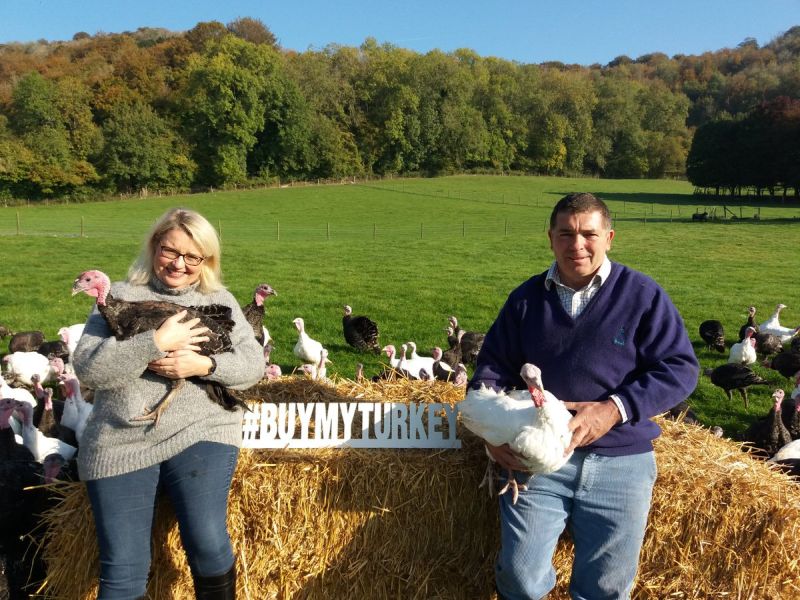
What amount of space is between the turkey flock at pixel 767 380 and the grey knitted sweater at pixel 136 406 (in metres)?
4.06

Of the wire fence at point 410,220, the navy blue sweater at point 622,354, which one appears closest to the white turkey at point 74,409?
the navy blue sweater at point 622,354

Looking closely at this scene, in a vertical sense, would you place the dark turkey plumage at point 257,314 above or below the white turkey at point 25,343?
above

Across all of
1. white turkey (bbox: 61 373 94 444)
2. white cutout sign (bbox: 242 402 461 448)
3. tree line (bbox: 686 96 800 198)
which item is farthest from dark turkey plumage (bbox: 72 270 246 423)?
tree line (bbox: 686 96 800 198)

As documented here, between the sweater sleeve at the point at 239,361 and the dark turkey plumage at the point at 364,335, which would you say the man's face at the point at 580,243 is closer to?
the sweater sleeve at the point at 239,361

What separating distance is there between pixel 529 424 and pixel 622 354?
26.8 inches

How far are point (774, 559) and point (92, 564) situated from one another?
3.99 meters

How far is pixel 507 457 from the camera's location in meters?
3.01

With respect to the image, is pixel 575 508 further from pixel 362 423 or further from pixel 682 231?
pixel 682 231

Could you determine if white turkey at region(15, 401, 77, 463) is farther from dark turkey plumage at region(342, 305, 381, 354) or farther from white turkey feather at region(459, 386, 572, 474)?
dark turkey plumage at region(342, 305, 381, 354)

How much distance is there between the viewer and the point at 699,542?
337cm

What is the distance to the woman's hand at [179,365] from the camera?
2.87 meters

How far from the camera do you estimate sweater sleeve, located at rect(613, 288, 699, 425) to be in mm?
2943

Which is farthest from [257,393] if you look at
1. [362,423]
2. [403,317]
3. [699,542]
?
[403,317]

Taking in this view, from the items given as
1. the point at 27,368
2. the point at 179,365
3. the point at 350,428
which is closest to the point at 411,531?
the point at 350,428
